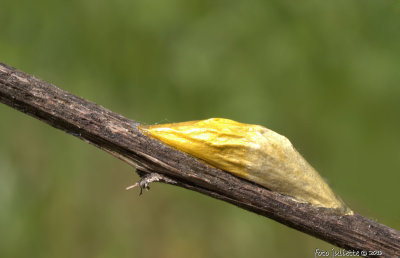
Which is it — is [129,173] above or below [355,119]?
below

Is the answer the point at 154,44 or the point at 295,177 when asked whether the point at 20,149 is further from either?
the point at 295,177

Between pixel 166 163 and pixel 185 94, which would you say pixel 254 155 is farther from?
pixel 185 94

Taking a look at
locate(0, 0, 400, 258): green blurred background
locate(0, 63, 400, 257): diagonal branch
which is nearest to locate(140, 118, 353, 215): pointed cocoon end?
locate(0, 63, 400, 257): diagonal branch

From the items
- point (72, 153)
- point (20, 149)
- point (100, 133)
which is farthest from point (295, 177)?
point (20, 149)

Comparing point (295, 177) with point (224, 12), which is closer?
point (295, 177)

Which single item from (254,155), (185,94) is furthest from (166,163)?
(185,94)
